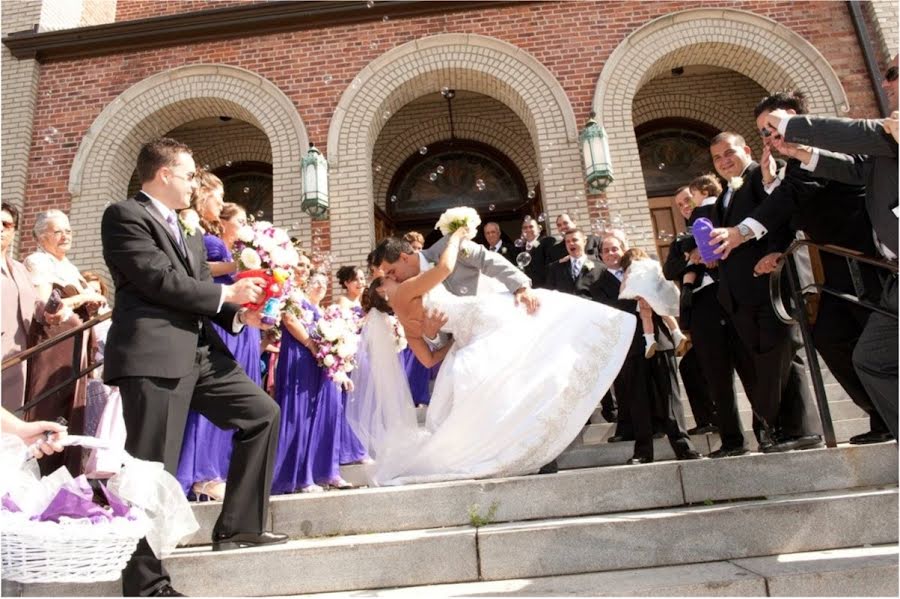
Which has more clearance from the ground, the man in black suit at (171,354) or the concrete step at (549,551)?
the man in black suit at (171,354)

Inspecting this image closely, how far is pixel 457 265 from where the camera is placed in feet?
16.3

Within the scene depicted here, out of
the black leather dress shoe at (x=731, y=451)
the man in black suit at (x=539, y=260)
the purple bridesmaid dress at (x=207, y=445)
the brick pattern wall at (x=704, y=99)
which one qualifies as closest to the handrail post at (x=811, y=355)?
the black leather dress shoe at (x=731, y=451)

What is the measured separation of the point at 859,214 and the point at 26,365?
561cm

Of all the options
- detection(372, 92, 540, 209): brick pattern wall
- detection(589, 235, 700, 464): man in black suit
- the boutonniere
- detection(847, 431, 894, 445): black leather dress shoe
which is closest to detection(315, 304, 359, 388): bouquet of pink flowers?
the boutonniere

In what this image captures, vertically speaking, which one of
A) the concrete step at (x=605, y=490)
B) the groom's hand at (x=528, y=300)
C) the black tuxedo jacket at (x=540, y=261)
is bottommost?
the concrete step at (x=605, y=490)

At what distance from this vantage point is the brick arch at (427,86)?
9305 millimetres

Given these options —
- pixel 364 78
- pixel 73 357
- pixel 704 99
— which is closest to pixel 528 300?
pixel 73 357

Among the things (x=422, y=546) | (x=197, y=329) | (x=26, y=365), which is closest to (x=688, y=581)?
(x=422, y=546)

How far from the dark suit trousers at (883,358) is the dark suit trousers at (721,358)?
4.60 ft

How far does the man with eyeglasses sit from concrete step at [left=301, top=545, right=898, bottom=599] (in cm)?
67

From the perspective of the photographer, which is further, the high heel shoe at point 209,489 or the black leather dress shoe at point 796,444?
the high heel shoe at point 209,489

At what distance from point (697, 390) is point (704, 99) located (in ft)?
26.7

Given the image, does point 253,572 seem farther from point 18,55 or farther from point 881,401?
point 18,55

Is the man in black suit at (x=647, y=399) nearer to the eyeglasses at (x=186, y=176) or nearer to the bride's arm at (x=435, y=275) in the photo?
the bride's arm at (x=435, y=275)
